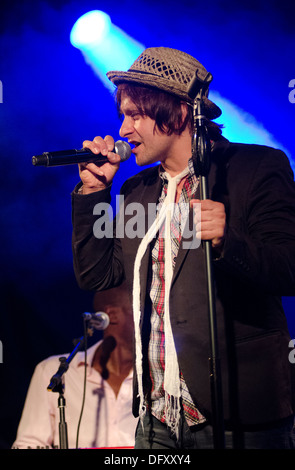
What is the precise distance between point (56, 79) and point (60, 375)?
2070mm

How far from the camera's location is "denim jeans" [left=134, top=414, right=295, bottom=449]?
1338 mm

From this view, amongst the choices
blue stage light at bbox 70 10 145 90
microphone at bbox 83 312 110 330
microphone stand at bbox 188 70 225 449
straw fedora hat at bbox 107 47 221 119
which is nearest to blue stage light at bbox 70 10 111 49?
blue stage light at bbox 70 10 145 90

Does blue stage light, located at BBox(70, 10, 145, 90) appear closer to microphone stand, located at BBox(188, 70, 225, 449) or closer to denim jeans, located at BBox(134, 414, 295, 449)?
microphone stand, located at BBox(188, 70, 225, 449)

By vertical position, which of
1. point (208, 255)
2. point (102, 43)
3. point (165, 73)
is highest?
point (102, 43)

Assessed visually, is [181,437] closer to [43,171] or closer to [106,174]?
[106,174]

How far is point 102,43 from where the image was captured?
320 centimetres

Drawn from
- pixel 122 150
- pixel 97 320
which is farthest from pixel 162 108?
pixel 97 320

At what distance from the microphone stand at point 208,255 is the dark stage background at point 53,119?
1.86 metres

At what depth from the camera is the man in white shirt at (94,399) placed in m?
3.16

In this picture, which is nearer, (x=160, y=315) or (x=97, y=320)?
(x=160, y=315)

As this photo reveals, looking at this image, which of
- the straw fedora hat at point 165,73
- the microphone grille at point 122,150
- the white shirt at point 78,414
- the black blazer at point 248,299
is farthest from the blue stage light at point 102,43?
the white shirt at point 78,414

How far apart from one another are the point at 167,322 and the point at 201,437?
37cm

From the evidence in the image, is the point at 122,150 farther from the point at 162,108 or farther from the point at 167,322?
the point at 167,322

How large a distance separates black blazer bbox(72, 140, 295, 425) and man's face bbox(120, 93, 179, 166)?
33 cm
